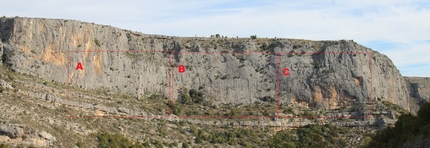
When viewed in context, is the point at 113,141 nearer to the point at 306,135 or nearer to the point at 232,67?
the point at 306,135

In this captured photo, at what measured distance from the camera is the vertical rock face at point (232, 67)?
7162 centimetres

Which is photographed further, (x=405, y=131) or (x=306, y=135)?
(x=306, y=135)

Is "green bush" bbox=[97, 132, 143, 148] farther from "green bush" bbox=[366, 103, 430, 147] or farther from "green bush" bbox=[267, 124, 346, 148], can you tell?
"green bush" bbox=[366, 103, 430, 147]

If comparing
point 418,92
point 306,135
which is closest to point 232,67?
point 306,135

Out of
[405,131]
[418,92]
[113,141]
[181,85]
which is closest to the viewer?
[405,131]

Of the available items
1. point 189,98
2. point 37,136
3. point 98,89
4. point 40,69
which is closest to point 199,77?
point 189,98

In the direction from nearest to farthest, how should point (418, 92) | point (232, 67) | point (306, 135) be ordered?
point (306, 135)
point (232, 67)
point (418, 92)

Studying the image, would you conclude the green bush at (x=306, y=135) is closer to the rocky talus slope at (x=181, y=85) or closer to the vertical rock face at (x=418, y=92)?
the rocky talus slope at (x=181, y=85)

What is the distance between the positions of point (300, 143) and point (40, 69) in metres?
27.6

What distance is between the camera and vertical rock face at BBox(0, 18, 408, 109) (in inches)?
2820

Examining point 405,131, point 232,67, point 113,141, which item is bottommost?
point 113,141

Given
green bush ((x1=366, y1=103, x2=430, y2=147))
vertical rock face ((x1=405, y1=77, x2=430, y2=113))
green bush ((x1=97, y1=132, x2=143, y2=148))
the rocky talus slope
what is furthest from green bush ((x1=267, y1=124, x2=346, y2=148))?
green bush ((x1=366, y1=103, x2=430, y2=147))

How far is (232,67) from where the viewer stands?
8394 cm

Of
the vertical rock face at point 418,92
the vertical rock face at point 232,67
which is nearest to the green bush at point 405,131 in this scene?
the vertical rock face at point 232,67
